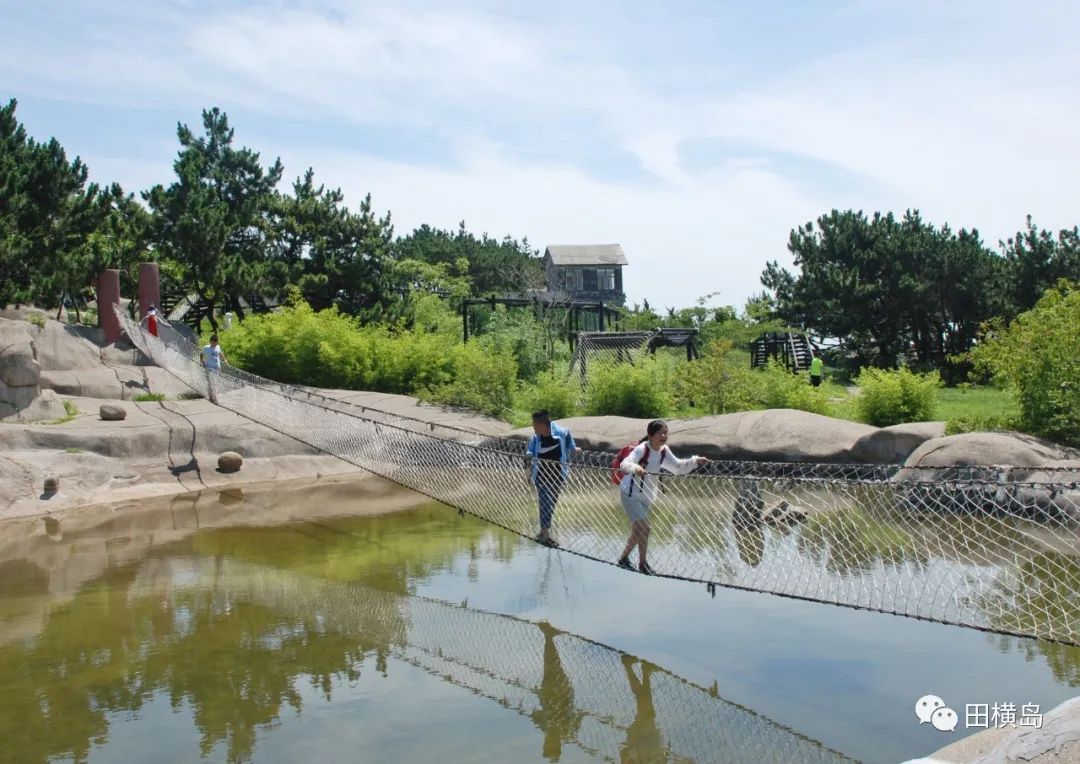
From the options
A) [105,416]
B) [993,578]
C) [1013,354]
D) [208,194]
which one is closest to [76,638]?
[993,578]

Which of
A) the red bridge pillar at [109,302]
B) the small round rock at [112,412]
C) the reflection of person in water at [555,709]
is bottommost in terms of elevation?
the reflection of person in water at [555,709]

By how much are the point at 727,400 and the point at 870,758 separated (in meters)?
9.95

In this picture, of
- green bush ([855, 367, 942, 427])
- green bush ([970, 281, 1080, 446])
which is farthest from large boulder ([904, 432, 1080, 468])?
green bush ([855, 367, 942, 427])

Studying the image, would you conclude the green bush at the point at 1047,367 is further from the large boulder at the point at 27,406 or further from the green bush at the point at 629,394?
the large boulder at the point at 27,406

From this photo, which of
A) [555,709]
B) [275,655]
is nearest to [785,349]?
[275,655]

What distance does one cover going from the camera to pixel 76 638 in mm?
5695

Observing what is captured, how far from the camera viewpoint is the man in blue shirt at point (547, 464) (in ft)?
20.4

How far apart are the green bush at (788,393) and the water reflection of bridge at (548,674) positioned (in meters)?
8.06

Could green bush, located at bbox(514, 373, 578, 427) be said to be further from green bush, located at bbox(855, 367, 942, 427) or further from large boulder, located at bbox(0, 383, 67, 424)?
large boulder, located at bbox(0, 383, 67, 424)

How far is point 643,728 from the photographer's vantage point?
171 inches

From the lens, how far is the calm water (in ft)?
13.7

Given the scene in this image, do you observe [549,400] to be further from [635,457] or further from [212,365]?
[635,457]

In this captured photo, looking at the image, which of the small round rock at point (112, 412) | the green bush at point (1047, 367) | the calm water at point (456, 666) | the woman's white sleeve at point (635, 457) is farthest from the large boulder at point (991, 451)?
the small round rock at point (112, 412)

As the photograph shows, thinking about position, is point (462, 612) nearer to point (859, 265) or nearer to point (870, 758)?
point (870, 758)
